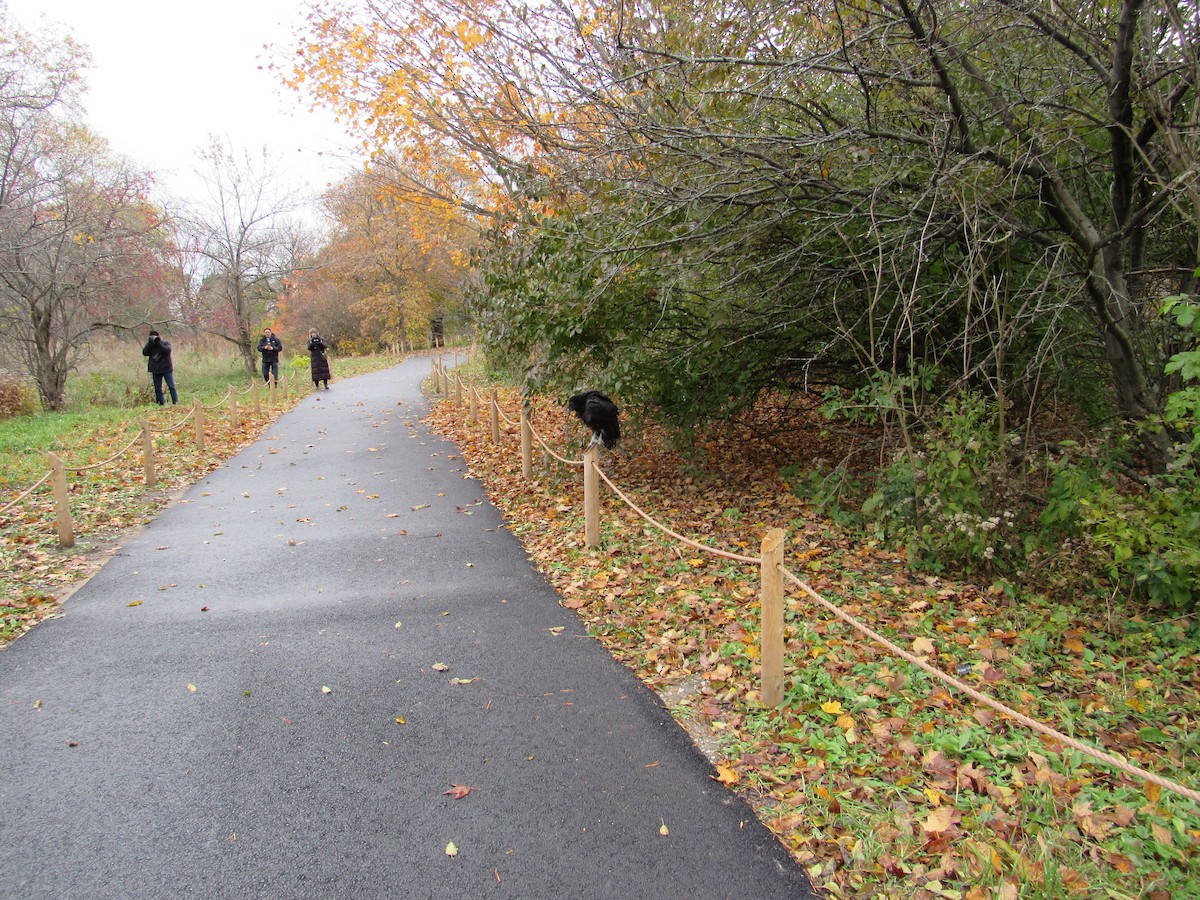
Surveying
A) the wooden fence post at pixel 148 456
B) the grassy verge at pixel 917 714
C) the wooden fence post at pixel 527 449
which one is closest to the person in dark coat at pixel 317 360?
the wooden fence post at pixel 148 456

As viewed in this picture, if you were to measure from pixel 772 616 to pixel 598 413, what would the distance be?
4.89 meters

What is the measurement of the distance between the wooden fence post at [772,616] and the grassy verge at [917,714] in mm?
119

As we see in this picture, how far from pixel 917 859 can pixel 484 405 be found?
13900mm

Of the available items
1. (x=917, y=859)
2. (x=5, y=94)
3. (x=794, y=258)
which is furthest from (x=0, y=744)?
(x=5, y=94)

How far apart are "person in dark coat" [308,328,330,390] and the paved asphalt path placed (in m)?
16.9

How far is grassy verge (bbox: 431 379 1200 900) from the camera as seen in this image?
115 inches

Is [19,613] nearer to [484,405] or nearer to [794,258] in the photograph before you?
[794,258]

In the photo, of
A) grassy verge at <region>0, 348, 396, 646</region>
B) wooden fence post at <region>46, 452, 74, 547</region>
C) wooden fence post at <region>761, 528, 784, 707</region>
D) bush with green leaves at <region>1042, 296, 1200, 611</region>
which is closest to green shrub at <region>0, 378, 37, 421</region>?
grassy verge at <region>0, 348, 396, 646</region>

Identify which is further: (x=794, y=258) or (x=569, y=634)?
(x=794, y=258)

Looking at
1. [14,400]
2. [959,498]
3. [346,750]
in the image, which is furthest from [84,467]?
[14,400]

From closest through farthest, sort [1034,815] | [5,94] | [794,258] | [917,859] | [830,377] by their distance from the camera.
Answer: [917,859]
[1034,815]
[794,258]
[830,377]
[5,94]

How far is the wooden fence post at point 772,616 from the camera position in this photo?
398 cm

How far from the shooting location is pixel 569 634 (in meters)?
5.35

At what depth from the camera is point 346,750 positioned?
392cm
